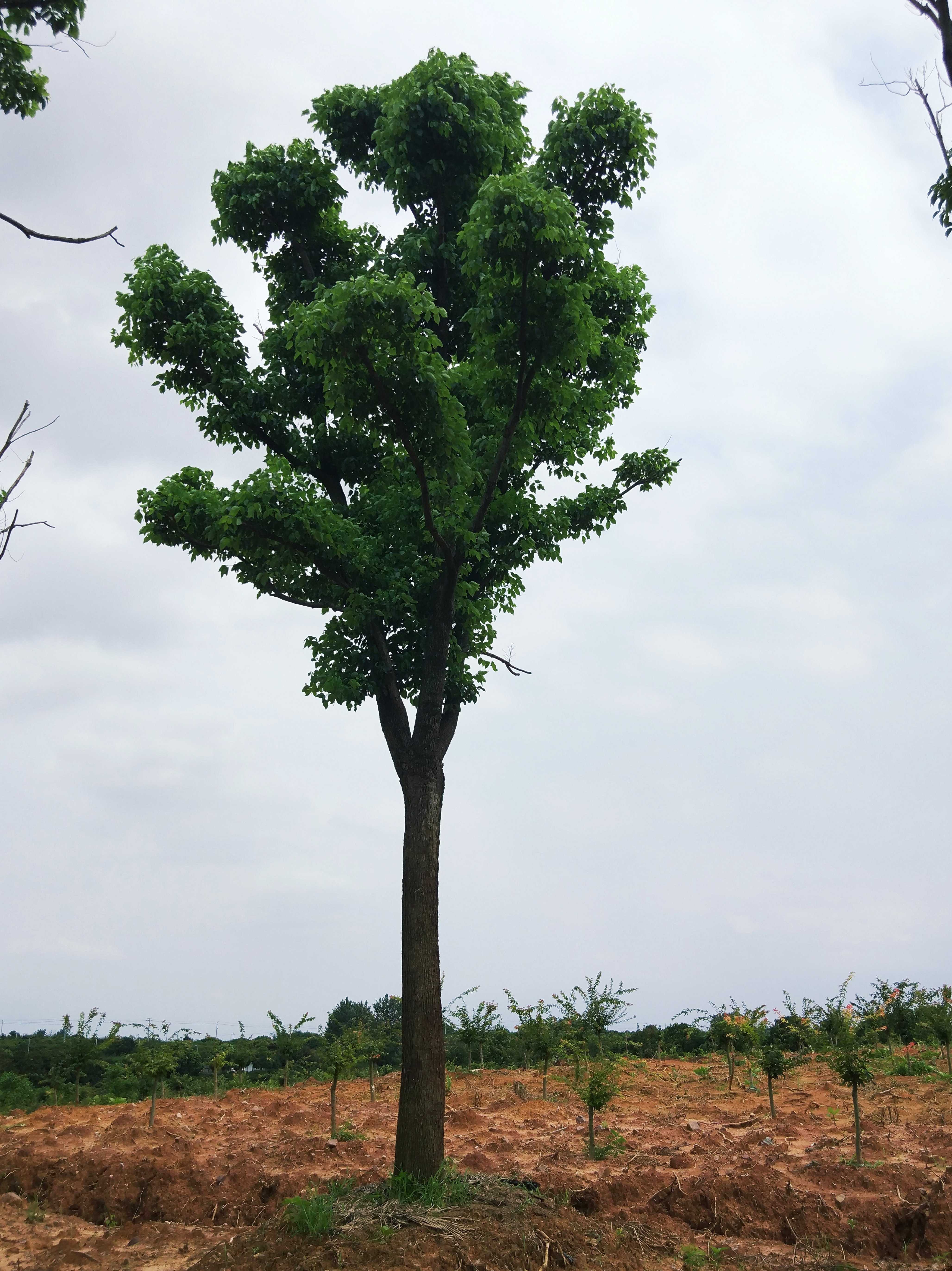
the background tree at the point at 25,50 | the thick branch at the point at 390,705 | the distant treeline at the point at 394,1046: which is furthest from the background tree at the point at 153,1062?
the background tree at the point at 25,50

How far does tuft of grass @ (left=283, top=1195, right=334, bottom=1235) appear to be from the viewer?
273 inches

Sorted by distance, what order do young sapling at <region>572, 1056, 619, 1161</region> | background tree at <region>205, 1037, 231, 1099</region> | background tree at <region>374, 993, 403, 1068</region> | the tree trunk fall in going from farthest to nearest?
background tree at <region>374, 993, 403, 1068</region> → background tree at <region>205, 1037, 231, 1099</region> → young sapling at <region>572, 1056, 619, 1161</region> → the tree trunk

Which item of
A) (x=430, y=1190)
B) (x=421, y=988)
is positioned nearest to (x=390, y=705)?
(x=421, y=988)

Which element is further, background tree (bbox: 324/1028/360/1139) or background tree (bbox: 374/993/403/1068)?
background tree (bbox: 374/993/403/1068)

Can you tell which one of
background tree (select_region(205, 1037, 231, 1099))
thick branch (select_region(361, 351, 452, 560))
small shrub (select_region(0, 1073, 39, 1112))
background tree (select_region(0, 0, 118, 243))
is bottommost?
small shrub (select_region(0, 1073, 39, 1112))

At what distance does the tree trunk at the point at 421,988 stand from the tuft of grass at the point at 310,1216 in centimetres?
83

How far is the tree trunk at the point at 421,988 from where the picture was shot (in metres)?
8.01

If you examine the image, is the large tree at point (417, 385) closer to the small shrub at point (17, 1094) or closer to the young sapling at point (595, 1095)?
the young sapling at point (595, 1095)

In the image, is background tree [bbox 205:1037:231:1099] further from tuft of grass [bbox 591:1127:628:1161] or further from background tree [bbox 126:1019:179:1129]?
tuft of grass [bbox 591:1127:628:1161]

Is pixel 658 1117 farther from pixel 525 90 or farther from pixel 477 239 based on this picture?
pixel 525 90

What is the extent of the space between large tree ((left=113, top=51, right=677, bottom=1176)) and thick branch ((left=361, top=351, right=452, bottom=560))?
0.03m

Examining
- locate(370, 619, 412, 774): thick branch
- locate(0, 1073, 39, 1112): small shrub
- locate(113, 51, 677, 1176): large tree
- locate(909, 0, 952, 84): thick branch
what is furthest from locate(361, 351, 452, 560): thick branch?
locate(0, 1073, 39, 1112): small shrub

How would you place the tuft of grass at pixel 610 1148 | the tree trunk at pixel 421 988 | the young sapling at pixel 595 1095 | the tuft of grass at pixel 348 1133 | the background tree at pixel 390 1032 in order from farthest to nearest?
the background tree at pixel 390 1032 → the tuft of grass at pixel 348 1133 → the young sapling at pixel 595 1095 → the tuft of grass at pixel 610 1148 → the tree trunk at pixel 421 988

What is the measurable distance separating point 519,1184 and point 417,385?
7240mm
